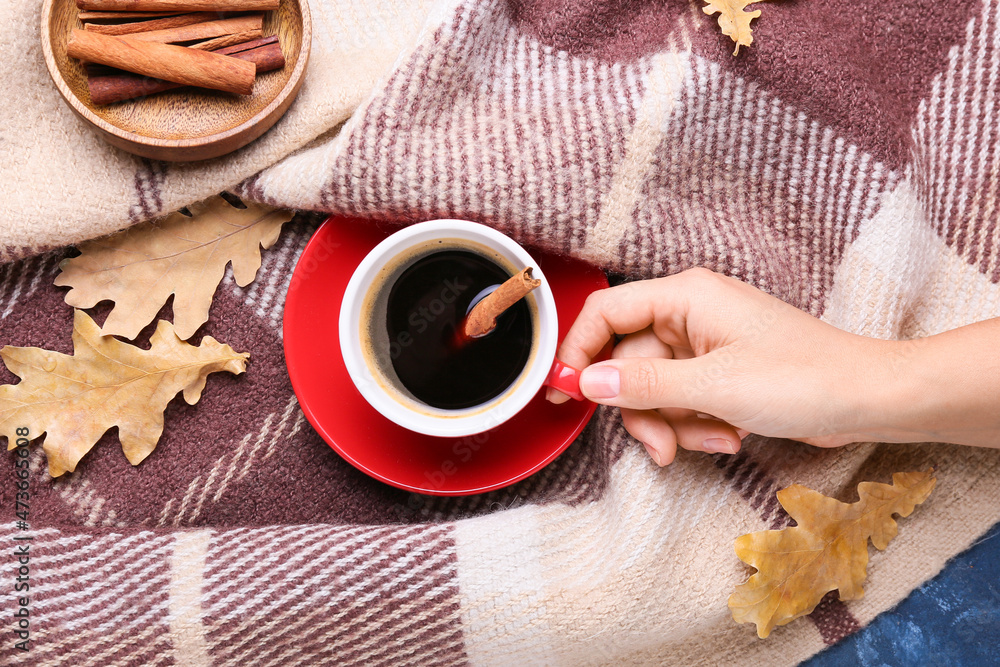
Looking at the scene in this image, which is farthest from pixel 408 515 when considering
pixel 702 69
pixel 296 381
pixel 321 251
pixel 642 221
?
pixel 702 69

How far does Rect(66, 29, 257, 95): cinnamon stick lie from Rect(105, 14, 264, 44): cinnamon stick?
0.9 inches

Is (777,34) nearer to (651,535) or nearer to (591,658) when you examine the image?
(651,535)

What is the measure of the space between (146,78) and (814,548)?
0.88 m

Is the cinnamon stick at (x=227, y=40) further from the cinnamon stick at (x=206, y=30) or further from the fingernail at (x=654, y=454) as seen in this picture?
the fingernail at (x=654, y=454)

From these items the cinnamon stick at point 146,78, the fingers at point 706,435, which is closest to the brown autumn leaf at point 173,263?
the cinnamon stick at point 146,78

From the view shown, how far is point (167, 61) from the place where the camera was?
A: 2.49ft

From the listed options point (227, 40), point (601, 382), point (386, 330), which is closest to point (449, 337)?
point (386, 330)

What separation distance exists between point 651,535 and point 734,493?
11cm

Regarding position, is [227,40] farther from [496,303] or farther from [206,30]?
[496,303]

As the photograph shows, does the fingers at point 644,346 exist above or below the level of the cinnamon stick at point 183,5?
below

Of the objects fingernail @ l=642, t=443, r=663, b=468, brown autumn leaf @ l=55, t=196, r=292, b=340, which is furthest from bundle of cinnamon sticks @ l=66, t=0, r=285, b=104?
fingernail @ l=642, t=443, r=663, b=468

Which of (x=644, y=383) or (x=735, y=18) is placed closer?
(x=644, y=383)

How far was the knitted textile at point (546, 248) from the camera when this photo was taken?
0.77 m

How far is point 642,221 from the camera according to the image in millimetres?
798
